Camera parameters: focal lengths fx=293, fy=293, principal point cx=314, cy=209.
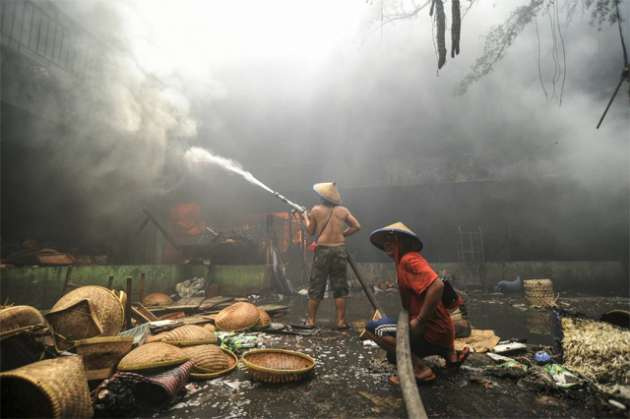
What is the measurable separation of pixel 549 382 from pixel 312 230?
3.68m

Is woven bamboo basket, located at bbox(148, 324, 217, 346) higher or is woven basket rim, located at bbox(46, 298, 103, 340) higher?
woven basket rim, located at bbox(46, 298, 103, 340)

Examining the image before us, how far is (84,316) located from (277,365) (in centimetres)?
224

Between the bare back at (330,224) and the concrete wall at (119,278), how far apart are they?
4.48 metres

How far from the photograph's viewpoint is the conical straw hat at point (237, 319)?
4727 millimetres

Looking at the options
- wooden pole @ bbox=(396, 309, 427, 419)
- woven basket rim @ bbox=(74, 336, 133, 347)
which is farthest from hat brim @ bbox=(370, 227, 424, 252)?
woven basket rim @ bbox=(74, 336, 133, 347)

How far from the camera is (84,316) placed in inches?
130

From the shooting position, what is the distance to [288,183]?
45.6ft

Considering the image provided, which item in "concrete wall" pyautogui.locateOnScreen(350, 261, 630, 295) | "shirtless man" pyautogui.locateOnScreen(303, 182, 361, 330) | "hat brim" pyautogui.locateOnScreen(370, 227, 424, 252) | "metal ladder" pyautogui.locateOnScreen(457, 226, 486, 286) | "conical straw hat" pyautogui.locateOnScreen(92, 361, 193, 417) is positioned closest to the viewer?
"conical straw hat" pyautogui.locateOnScreen(92, 361, 193, 417)

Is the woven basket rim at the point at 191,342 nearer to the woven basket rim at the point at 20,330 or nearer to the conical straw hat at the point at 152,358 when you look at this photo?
the conical straw hat at the point at 152,358

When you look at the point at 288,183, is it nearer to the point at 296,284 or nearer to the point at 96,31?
the point at 296,284

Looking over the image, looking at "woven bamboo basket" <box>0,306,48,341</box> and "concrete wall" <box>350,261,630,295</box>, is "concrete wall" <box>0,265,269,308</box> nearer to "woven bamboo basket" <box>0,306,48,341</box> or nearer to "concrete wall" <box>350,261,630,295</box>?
"woven bamboo basket" <box>0,306,48,341</box>

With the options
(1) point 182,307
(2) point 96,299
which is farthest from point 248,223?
(2) point 96,299

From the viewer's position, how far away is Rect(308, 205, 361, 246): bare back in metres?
5.23

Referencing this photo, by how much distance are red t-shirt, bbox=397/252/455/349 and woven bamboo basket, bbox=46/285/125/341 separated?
338 cm
